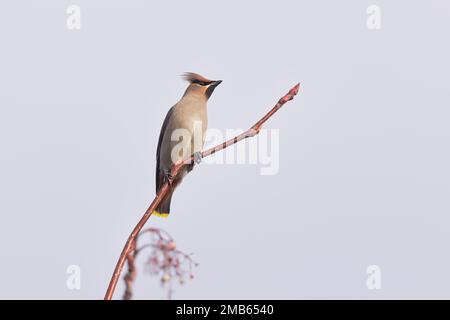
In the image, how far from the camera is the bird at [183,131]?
5945mm

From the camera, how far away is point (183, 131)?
19.7 ft

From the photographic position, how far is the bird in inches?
234

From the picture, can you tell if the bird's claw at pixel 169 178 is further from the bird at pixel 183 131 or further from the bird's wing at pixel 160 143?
the bird's wing at pixel 160 143

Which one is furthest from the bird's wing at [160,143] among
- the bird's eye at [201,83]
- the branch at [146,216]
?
the branch at [146,216]

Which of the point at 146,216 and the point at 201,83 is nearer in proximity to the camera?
the point at 146,216

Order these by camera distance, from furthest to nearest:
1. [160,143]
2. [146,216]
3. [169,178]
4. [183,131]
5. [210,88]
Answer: [160,143] → [210,88] → [183,131] → [169,178] → [146,216]

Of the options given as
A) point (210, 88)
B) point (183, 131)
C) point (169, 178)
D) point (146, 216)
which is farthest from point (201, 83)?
point (146, 216)

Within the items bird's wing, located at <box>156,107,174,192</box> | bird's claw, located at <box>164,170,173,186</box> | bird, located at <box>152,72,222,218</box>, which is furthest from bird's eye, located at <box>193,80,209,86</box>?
bird's claw, located at <box>164,170,173,186</box>

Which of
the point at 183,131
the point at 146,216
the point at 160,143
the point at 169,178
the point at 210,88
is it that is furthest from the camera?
the point at 160,143

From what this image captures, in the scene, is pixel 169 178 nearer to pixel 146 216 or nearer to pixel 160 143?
pixel 146 216
